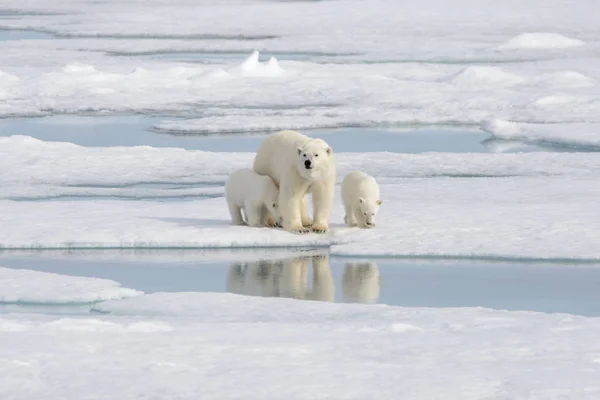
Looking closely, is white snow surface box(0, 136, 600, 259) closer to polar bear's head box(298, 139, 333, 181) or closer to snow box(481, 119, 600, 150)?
polar bear's head box(298, 139, 333, 181)

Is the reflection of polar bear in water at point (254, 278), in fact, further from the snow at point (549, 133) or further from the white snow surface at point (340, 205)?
the snow at point (549, 133)

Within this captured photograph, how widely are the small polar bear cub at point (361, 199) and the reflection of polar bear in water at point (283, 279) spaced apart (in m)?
0.57

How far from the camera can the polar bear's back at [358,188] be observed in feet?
23.6

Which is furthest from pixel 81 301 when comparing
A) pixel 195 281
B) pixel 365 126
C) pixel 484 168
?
pixel 365 126

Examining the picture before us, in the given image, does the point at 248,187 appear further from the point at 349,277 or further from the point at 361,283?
the point at 361,283

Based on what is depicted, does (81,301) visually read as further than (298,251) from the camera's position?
No

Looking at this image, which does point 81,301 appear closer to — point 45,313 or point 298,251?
point 45,313

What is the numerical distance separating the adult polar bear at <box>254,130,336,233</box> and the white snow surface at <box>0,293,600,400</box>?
155cm

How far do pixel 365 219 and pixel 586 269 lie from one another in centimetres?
141

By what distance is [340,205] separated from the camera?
8.51m

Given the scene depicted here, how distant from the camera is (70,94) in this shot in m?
16.0

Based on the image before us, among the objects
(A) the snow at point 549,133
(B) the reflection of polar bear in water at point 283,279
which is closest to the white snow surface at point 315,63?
(A) the snow at point 549,133

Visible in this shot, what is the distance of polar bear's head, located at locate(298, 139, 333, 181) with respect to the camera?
6.81 m

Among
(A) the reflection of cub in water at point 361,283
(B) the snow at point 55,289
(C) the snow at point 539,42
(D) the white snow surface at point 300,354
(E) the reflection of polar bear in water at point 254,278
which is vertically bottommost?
(E) the reflection of polar bear in water at point 254,278
